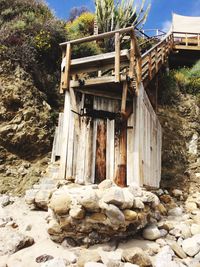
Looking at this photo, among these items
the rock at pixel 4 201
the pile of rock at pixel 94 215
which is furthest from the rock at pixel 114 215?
the rock at pixel 4 201

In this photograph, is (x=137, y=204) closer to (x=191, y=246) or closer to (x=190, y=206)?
(x=191, y=246)

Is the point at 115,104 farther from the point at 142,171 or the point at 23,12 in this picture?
the point at 23,12

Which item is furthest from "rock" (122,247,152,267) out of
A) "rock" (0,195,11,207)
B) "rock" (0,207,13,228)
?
"rock" (0,195,11,207)

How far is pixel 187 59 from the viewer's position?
18.2 metres

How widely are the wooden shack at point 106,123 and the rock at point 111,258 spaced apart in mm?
1733

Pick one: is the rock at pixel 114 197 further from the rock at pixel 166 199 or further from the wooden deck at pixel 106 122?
the rock at pixel 166 199

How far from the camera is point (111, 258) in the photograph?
453 centimetres

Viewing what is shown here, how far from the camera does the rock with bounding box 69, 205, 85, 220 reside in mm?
4613

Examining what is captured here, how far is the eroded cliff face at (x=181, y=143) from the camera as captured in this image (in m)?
10.0

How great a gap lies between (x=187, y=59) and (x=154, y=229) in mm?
15127

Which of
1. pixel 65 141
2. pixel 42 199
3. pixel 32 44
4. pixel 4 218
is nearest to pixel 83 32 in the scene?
pixel 32 44

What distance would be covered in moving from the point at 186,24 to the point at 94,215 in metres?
24.0

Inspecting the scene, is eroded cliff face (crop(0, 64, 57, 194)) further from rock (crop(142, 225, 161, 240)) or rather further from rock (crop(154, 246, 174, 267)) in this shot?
rock (crop(154, 246, 174, 267))

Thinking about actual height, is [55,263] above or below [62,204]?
below
